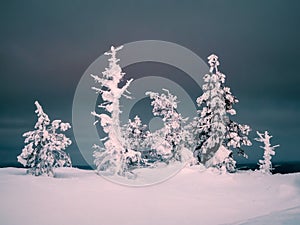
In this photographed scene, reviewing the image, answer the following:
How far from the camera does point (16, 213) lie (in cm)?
1495

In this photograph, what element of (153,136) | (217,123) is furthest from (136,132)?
(217,123)

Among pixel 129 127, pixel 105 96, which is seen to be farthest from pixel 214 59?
pixel 129 127

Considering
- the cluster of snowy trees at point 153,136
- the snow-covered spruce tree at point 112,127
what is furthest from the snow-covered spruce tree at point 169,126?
the snow-covered spruce tree at point 112,127

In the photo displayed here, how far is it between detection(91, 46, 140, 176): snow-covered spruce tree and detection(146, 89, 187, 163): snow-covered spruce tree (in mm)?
11209

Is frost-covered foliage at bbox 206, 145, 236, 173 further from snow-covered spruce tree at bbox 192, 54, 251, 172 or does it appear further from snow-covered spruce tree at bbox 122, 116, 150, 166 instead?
snow-covered spruce tree at bbox 122, 116, 150, 166

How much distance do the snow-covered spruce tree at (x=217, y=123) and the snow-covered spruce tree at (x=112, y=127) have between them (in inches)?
347

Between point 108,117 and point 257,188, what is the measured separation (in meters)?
12.7

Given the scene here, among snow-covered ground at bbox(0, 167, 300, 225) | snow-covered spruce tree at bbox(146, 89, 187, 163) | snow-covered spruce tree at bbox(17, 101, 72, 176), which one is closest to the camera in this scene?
snow-covered ground at bbox(0, 167, 300, 225)

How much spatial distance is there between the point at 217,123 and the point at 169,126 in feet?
25.8

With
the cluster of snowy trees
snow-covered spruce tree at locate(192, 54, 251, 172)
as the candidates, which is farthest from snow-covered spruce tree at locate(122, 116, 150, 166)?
snow-covered spruce tree at locate(192, 54, 251, 172)

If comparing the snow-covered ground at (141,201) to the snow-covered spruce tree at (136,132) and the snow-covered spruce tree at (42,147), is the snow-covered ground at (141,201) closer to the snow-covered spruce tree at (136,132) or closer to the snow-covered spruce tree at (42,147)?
the snow-covered spruce tree at (42,147)

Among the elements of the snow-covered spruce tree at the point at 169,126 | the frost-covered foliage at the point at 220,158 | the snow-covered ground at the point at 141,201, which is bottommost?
the snow-covered ground at the point at 141,201

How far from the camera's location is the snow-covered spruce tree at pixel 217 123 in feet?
101

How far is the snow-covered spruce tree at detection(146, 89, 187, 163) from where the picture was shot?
37500mm
